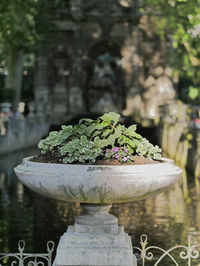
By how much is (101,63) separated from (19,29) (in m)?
17.1

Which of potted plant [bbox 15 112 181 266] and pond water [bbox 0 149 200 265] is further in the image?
pond water [bbox 0 149 200 265]

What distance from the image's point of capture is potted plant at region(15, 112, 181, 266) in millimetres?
6512

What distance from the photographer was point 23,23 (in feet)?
107

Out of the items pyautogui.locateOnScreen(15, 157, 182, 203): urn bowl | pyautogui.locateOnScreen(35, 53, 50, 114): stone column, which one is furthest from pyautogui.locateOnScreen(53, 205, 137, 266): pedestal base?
pyautogui.locateOnScreen(35, 53, 50, 114): stone column

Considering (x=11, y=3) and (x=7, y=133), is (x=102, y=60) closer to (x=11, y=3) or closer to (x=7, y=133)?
(x=11, y=3)

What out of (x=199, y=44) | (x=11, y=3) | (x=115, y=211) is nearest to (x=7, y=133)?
(x=11, y=3)

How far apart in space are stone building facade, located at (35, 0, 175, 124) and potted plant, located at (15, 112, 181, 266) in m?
40.4

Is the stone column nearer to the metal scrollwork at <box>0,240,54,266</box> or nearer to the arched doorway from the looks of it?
the arched doorway

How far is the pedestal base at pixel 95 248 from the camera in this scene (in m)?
6.59

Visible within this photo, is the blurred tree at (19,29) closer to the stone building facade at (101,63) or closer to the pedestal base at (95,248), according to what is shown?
the stone building facade at (101,63)

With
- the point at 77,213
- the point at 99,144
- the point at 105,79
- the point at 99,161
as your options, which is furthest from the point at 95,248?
the point at 105,79

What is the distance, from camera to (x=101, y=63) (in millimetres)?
48375

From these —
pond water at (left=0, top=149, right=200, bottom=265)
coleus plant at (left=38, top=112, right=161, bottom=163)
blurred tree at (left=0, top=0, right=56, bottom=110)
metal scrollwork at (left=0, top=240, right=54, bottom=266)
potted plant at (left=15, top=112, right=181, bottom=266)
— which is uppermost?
blurred tree at (left=0, top=0, right=56, bottom=110)

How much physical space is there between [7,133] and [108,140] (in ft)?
70.3
